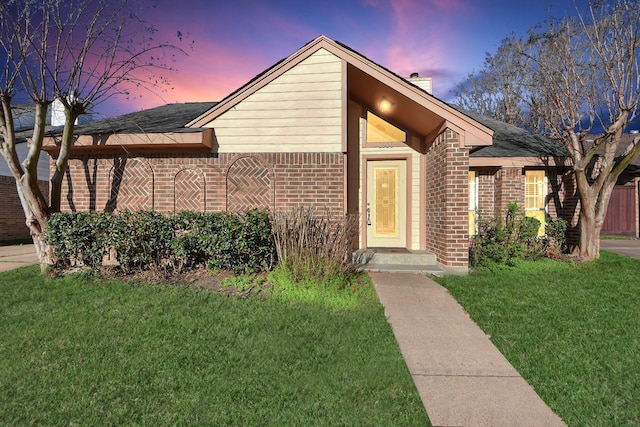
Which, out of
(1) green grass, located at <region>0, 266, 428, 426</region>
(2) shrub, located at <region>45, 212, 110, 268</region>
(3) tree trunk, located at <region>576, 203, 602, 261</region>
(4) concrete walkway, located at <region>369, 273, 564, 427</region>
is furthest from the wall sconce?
(2) shrub, located at <region>45, 212, 110, 268</region>

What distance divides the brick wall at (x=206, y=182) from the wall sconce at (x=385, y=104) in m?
1.89

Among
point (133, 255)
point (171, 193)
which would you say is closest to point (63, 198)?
point (171, 193)

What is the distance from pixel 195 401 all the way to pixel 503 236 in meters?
6.95

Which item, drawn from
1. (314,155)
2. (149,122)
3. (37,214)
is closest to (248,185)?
(314,155)

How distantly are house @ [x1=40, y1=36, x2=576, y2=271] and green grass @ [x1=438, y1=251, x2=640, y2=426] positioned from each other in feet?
4.59

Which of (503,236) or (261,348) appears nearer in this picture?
(261,348)

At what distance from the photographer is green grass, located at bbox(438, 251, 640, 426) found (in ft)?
8.30

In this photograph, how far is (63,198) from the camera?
7.55 metres

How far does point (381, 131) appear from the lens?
8.05 m

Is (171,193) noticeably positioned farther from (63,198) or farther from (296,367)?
(296,367)

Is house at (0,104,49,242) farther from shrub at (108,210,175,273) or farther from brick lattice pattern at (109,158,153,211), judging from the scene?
shrub at (108,210,175,273)

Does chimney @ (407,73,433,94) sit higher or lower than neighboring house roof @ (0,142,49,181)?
higher

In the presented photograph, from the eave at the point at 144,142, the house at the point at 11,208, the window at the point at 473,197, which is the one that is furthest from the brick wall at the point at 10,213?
the window at the point at 473,197

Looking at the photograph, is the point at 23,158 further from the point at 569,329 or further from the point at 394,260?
the point at 569,329
